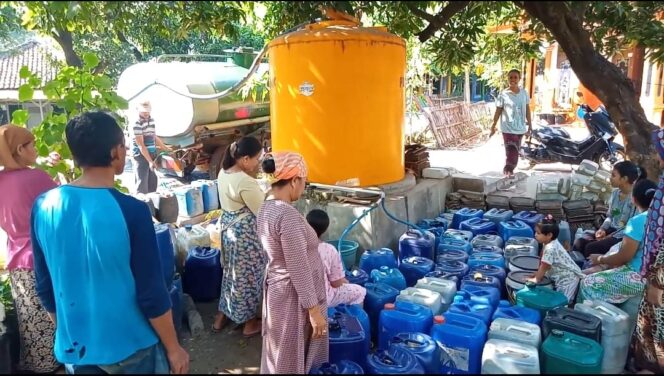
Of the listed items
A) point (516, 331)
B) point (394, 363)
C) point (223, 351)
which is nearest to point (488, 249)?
point (516, 331)

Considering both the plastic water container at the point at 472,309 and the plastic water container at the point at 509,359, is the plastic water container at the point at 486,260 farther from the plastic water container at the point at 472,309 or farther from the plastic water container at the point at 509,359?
the plastic water container at the point at 509,359

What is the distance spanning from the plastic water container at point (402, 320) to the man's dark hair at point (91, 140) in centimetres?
204

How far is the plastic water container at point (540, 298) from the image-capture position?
3.34 metres

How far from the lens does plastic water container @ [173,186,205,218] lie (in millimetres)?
6617

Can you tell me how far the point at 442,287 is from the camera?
3.61m

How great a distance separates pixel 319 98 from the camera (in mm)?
5035

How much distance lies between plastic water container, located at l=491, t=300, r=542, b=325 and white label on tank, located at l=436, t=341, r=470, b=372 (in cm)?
40

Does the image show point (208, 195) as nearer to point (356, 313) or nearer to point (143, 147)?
point (143, 147)

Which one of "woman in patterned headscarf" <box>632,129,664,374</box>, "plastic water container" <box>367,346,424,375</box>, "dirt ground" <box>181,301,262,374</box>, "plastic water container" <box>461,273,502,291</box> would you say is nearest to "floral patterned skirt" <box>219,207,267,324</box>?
"dirt ground" <box>181,301,262,374</box>

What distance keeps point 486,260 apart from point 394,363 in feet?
6.32

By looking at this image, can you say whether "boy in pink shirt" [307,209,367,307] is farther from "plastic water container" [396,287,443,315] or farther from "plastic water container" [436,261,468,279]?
"plastic water container" [436,261,468,279]

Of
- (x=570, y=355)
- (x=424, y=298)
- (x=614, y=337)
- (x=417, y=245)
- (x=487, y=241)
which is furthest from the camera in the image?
(x=487, y=241)

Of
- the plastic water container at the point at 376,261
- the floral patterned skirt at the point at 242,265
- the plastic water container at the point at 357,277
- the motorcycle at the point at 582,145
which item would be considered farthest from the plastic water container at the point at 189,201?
the motorcycle at the point at 582,145

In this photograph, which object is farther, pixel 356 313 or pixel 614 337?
pixel 356 313
